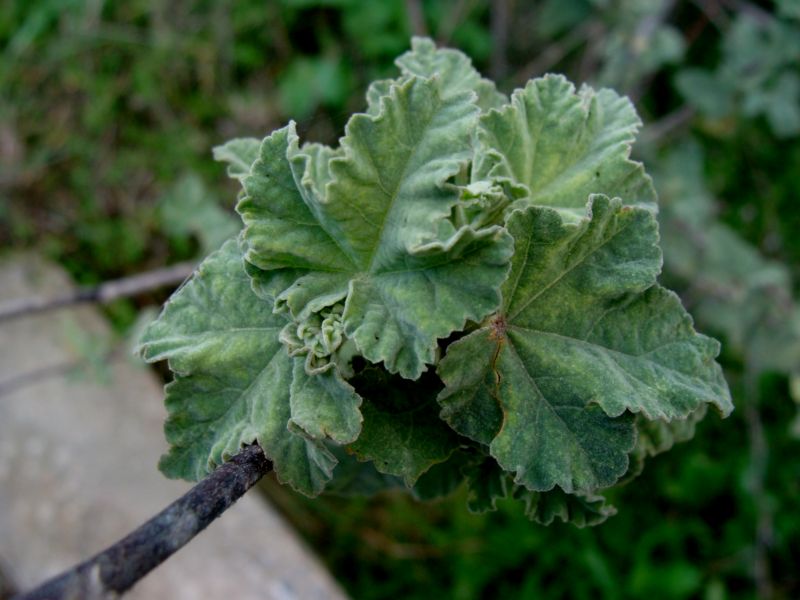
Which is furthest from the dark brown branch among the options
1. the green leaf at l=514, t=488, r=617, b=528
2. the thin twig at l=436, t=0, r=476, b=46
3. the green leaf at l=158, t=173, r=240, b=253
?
the thin twig at l=436, t=0, r=476, b=46

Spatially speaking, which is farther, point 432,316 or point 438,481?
point 438,481

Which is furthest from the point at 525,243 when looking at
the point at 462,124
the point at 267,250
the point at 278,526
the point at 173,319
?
the point at 278,526

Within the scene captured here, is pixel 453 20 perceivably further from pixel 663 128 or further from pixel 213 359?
pixel 213 359

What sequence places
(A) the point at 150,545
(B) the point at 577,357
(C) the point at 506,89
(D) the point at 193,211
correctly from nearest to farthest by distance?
(A) the point at 150,545
(B) the point at 577,357
(D) the point at 193,211
(C) the point at 506,89

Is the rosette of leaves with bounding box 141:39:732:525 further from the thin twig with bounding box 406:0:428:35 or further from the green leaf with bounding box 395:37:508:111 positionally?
the thin twig with bounding box 406:0:428:35

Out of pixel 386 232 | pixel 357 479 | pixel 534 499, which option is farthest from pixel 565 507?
pixel 386 232

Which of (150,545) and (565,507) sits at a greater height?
(150,545)
